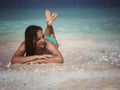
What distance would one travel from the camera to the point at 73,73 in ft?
17.9

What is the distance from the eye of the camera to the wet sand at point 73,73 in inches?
188

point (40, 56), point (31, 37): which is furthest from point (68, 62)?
point (31, 37)

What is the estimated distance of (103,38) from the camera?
9.17 meters

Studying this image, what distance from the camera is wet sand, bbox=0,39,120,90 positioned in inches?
188

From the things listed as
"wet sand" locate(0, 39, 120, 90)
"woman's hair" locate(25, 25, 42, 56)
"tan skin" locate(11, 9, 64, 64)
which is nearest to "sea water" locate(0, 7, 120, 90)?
"wet sand" locate(0, 39, 120, 90)

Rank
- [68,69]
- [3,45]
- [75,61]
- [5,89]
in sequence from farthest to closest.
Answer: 1. [3,45]
2. [75,61]
3. [68,69]
4. [5,89]

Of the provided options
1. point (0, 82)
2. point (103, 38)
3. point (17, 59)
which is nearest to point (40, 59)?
point (17, 59)

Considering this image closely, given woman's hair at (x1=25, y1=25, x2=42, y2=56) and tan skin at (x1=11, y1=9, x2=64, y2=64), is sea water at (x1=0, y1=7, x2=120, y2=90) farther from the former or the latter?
woman's hair at (x1=25, y1=25, x2=42, y2=56)

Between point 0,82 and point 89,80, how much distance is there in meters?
1.90

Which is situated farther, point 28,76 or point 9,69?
point 9,69

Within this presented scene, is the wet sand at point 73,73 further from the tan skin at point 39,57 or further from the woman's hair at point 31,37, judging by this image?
the woman's hair at point 31,37

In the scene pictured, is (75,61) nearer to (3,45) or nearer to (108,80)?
(108,80)

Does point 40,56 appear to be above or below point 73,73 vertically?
above

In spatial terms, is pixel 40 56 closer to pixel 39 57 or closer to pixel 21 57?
pixel 39 57
